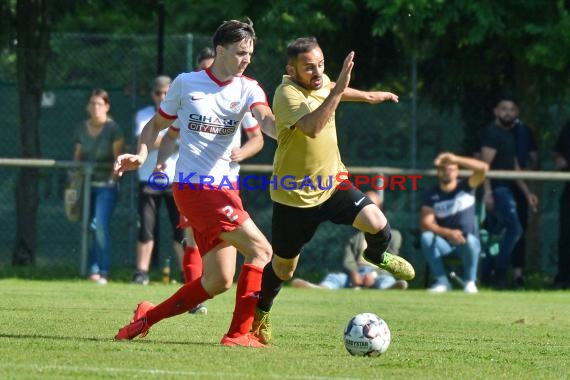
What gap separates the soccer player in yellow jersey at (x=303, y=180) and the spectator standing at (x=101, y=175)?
22.4ft

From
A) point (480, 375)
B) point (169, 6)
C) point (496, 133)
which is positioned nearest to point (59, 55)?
point (169, 6)

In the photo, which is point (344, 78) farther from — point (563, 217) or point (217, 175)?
point (563, 217)

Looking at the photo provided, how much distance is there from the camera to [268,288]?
805 centimetres

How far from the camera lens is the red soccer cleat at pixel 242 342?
786 cm

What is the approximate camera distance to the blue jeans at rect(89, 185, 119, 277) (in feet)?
48.3

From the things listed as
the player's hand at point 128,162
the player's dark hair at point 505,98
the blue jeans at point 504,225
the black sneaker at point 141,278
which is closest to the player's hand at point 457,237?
the blue jeans at point 504,225

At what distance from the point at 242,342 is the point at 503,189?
782 cm

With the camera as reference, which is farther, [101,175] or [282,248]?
[101,175]

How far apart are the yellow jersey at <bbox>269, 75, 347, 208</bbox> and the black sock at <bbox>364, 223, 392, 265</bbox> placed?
432 millimetres

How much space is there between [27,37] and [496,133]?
5956 millimetres

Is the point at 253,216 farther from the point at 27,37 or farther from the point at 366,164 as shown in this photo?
the point at 27,37

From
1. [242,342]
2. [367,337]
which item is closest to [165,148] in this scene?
[242,342]

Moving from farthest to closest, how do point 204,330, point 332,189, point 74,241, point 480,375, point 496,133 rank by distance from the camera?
point 74,241
point 496,133
point 204,330
point 332,189
point 480,375

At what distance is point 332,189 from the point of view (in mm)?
8062
